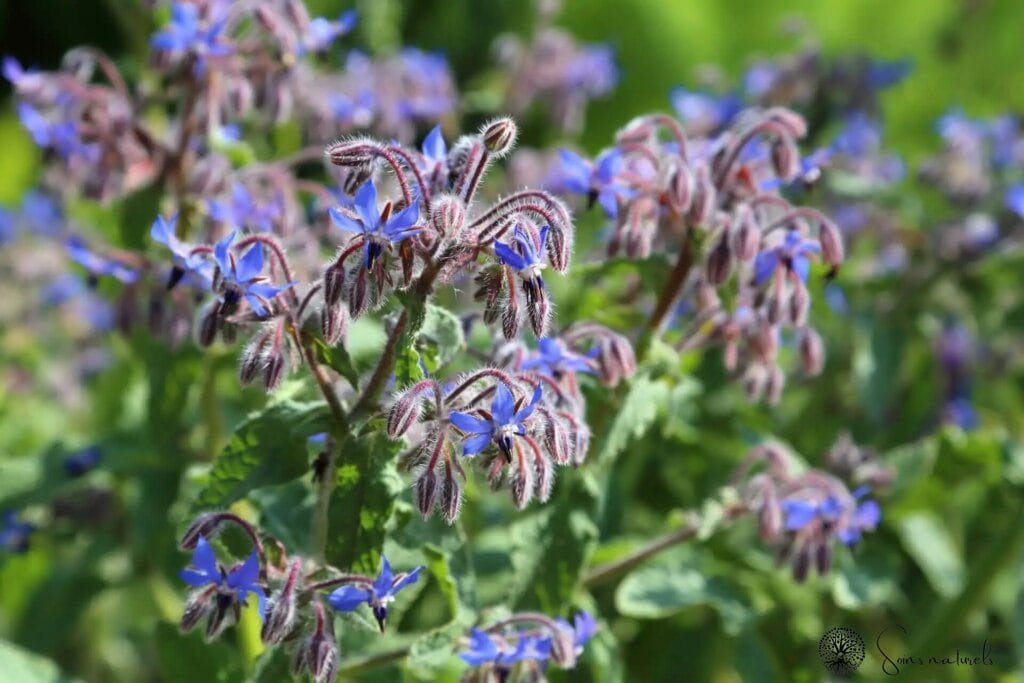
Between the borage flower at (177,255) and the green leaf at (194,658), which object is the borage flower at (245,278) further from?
the green leaf at (194,658)

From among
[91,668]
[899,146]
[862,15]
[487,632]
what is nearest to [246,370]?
[487,632]

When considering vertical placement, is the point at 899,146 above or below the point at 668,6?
below

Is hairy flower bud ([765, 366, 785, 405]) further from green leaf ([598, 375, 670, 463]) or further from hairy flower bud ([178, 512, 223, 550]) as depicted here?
hairy flower bud ([178, 512, 223, 550])

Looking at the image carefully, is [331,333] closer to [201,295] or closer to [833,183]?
[201,295]

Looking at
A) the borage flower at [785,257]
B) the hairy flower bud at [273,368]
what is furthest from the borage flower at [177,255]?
the borage flower at [785,257]

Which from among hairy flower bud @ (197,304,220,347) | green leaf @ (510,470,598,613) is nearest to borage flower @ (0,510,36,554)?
hairy flower bud @ (197,304,220,347)

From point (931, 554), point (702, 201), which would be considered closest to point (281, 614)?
point (702, 201)

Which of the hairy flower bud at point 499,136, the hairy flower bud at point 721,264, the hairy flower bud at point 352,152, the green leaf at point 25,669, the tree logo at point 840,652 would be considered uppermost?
the hairy flower bud at point 499,136
